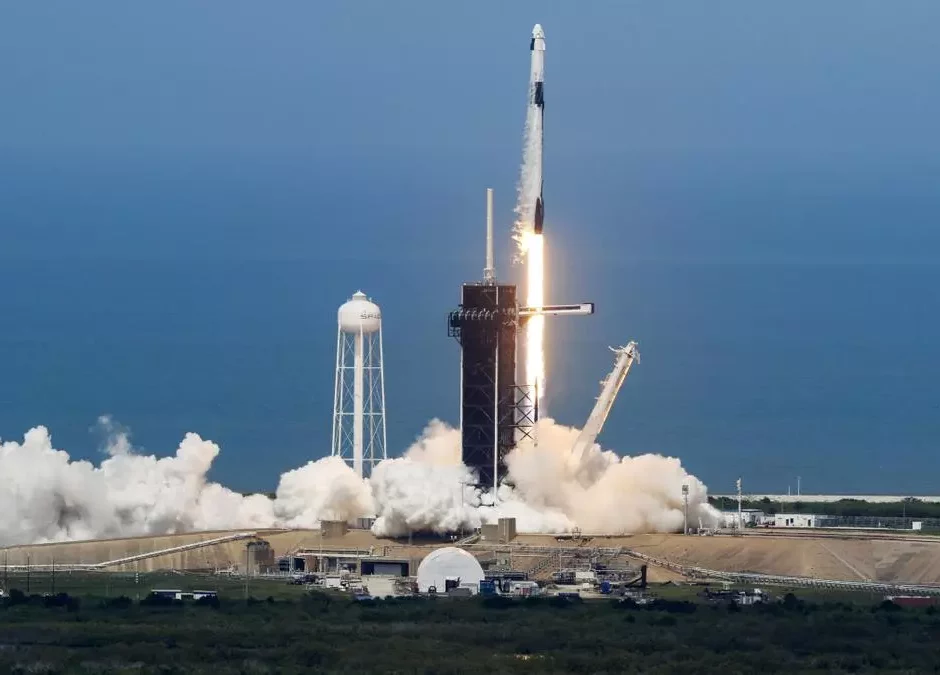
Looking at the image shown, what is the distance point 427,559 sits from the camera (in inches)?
3656

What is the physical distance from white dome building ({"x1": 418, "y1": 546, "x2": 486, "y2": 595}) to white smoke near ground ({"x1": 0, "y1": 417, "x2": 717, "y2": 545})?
8.08 metres

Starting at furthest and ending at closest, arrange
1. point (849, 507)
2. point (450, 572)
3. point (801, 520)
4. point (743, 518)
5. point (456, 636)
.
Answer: point (849, 507), point (801, 520), point (743, 518), point (450, 572), point (456, 636)

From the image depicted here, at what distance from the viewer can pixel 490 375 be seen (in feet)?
334

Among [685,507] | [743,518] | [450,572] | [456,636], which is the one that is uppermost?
[743,518]

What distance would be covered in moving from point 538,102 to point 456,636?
90.9 feet

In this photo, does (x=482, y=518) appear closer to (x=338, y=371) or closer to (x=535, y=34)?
(x=338, y=371)

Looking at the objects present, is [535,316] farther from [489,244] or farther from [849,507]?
[849,507]

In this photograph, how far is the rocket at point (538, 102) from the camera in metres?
101

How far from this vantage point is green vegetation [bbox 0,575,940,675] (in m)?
73.8

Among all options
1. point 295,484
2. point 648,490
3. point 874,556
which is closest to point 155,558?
point 295,484

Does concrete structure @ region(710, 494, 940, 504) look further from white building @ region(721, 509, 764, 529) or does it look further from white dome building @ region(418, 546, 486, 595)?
white dome building @ region(418, 546, 486, 595)

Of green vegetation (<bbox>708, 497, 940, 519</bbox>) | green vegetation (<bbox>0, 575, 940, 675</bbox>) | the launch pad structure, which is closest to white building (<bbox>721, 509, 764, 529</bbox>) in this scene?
green vegetation (<bbox>708, 497, 940, 519</bbox>)

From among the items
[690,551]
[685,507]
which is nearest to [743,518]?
[685,507]

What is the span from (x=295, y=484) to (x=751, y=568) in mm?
17281
